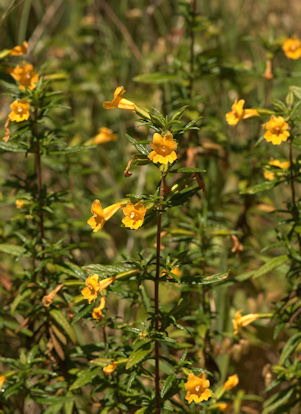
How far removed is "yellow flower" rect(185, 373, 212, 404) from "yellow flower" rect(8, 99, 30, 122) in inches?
37.2

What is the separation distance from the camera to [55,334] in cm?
188

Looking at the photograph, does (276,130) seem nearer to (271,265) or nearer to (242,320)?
(271,265)

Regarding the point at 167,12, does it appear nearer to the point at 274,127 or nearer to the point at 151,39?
the point at 151,39

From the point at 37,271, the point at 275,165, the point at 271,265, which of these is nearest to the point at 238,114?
the point at 275,165

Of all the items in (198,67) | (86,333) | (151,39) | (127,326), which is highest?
(151,39)

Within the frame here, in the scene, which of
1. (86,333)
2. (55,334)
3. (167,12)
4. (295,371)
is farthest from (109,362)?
(167,12)

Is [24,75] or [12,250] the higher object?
[24,75]

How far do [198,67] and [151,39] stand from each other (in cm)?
158

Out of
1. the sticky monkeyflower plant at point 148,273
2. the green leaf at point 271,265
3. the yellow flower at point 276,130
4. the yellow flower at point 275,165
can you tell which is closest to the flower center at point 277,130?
the yellow flower at point 276,130

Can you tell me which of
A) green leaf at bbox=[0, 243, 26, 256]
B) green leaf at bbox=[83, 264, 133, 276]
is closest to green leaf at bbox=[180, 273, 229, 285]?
green leaf at bbox=[83, 264, 133, 276]

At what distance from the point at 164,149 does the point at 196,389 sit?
696 millimetres

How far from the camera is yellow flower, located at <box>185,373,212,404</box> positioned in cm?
153

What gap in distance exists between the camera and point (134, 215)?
1410mm

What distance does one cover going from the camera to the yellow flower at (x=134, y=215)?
1.39 meters
